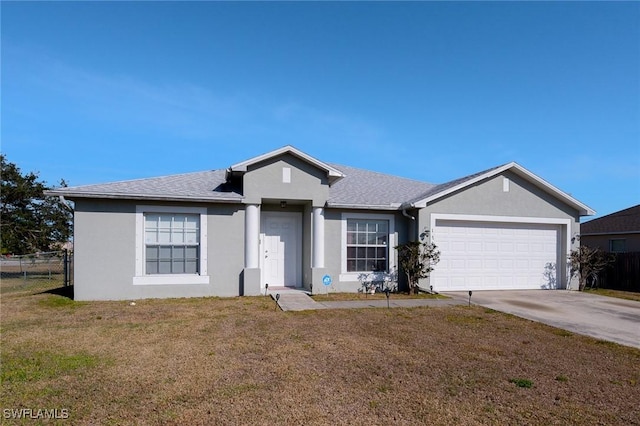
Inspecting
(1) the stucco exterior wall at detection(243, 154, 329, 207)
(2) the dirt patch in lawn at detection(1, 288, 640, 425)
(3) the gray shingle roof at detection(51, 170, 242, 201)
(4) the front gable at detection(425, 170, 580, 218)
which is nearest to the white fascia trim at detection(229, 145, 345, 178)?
(1) the stucco exterior wall at detection(243, 154, 329, 207)

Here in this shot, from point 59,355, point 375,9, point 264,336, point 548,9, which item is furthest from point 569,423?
point 375,9

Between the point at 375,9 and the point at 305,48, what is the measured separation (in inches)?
115

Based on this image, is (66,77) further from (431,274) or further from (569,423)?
(569,423)

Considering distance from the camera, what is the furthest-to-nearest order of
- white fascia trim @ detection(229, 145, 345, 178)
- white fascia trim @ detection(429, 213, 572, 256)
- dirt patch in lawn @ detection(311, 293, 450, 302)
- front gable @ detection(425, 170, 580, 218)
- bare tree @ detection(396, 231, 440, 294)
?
front gable @ detection(425, 170, 580, 218)
white fascia trim @ detection(429, 213, 572, 256)
bare tree @ detection(396, 231, 440, 294)
white fascia trim @ detection(229, 145, 345, 178)
dirt patch in lawn @ detection(311, 293, 450, 302)

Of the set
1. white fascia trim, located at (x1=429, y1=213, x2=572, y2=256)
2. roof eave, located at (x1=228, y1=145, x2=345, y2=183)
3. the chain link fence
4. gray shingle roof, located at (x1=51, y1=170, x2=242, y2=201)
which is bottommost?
the chain link fence

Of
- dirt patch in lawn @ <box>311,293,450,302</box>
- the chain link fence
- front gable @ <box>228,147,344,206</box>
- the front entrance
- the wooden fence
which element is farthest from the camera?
the wooden fence

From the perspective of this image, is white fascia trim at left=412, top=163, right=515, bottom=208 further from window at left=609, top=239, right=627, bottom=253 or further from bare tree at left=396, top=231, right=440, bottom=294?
window at left=609, top=239, right=627, bottom=253

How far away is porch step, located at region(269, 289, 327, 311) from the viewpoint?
9.57 metres

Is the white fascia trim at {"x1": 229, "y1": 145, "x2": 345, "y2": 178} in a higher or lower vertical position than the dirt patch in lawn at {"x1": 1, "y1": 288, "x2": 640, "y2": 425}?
higher

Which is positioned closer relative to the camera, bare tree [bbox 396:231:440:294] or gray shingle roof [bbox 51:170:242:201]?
gray shingle roof [bbox 51:170:242:201]

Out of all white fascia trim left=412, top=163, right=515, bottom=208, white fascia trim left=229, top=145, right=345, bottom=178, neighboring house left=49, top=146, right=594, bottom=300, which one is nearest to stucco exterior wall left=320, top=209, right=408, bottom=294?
neighboring house left=49, top=146, right=594, bottom=300

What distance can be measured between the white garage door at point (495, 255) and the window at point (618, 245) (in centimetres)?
840

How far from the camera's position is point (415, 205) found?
482 inches

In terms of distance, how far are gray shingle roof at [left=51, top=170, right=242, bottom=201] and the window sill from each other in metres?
2.24
